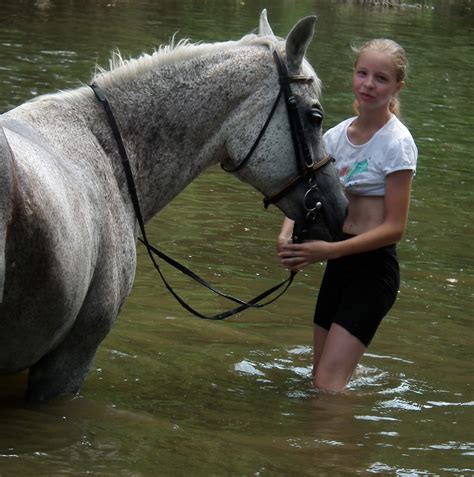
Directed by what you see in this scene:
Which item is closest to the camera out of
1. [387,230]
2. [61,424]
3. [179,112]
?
[61,424]

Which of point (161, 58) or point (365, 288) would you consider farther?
point (365, 288)

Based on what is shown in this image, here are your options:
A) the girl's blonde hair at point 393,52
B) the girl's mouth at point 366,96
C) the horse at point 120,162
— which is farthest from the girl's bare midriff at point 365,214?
the girl's blonde hair at point 393,52

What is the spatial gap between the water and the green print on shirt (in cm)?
125

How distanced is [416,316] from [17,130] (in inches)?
180

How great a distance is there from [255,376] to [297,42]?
7.55 ft

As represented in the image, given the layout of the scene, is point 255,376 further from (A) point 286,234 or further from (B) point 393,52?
(B) point 393,52

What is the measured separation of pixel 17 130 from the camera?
180 inches

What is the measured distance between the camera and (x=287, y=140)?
5.46 m

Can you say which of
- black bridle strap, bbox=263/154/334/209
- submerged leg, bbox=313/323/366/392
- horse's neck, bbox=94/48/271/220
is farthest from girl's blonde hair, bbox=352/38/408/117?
submerged leg, bbox=313/323/366/392

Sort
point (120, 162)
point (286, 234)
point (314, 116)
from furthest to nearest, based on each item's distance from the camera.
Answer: point (286, 234) < point (314, 116) < point (120, 162)

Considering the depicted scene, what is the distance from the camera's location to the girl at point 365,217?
5.99 metres

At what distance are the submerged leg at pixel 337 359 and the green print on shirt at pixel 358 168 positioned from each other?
826 millimetres

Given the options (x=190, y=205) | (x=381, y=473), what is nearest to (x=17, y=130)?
(x=381, y=473)

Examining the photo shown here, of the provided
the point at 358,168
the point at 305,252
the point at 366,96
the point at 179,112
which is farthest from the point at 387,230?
the point at 179,112
